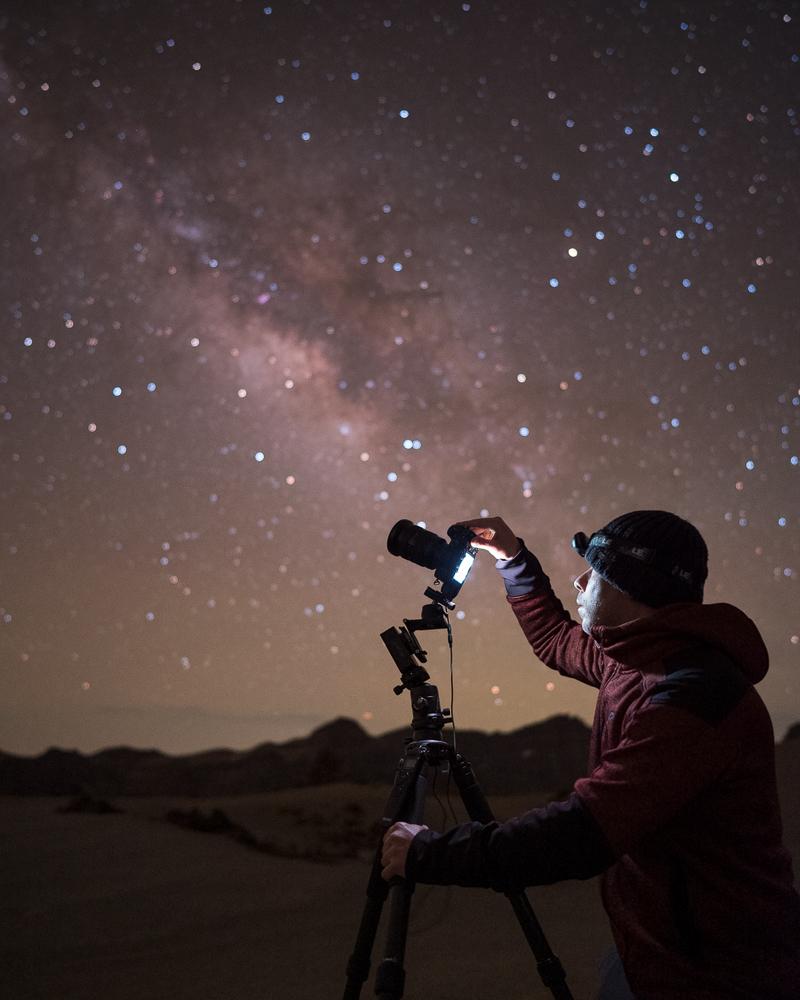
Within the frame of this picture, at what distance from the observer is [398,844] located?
6.22ft

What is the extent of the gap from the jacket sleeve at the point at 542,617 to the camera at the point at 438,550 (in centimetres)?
32

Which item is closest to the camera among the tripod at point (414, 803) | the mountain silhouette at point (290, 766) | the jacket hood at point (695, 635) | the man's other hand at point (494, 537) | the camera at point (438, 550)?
the jacket hood at point (695, 635)

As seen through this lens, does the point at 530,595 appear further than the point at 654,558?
Yes

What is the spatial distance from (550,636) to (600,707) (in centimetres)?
68

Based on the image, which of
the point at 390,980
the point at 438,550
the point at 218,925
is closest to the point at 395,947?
the point at 390,980

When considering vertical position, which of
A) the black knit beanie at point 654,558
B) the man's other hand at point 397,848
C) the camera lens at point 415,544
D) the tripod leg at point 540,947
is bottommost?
the tripod leg at point 540,947

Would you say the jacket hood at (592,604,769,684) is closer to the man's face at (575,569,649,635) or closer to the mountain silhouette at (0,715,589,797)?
the man's face at (575,569,649,635)

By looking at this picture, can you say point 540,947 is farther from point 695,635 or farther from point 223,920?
point 223,920

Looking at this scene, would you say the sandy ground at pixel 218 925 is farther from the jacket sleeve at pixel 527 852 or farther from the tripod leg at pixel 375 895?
the jacket sleeve at pixel 527 852

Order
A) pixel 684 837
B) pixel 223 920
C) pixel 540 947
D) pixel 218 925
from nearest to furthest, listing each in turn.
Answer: pixel 684 837
pixel 540 947
pixel 218 925
pixel 223 920

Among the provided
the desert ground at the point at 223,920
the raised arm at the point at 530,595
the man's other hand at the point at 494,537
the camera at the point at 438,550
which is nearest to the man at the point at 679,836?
the camera at the point at 438,550

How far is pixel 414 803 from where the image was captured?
7.70 feet

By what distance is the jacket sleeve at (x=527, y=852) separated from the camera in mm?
1761

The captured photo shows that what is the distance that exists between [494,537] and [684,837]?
136 cm
